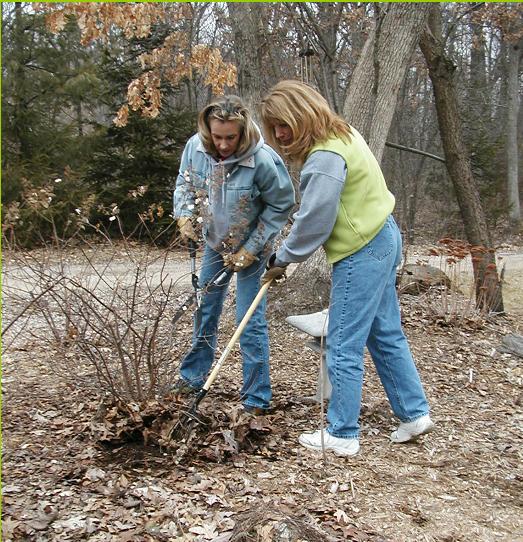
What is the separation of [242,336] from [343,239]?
885mm

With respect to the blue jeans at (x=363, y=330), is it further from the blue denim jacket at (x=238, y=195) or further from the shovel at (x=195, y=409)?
the blue denim jacket at (x=238, y=195)

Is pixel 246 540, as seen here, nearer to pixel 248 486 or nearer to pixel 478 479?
pixel 248 486

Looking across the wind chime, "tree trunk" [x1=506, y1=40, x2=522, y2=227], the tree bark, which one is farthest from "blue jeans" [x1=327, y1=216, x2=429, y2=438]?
"tree trunk" [x1=506, y1=40, x2=522, y2=227]

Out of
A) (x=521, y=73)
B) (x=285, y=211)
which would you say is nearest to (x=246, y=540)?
(x=285, y=211)

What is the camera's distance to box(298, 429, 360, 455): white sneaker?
3465 millimetres

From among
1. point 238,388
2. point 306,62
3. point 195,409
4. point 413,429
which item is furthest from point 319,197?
point 306,62

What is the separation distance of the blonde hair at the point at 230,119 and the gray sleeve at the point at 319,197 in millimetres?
462

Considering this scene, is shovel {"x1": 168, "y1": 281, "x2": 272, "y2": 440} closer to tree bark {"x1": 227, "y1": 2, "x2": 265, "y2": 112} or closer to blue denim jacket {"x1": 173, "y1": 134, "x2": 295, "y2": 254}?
blue denim jacket {"x1": 173, "y1": 134, "x2": 295, "y2": 254}

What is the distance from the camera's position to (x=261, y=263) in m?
3.69

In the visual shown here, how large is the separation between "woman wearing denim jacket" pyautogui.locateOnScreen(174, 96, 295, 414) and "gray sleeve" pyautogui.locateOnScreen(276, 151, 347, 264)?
443 millimetres

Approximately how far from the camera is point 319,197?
3082 mm

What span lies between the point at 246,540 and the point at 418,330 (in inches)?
163

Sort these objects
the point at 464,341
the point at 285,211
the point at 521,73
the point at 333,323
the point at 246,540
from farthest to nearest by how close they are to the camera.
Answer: the point at 521,73
the point at 464,341
the point at 285,211
the point at 333,323
the point at 246,540

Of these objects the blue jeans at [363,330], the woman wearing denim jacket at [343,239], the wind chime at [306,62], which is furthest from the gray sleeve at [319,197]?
the wind chime at [306,62]
